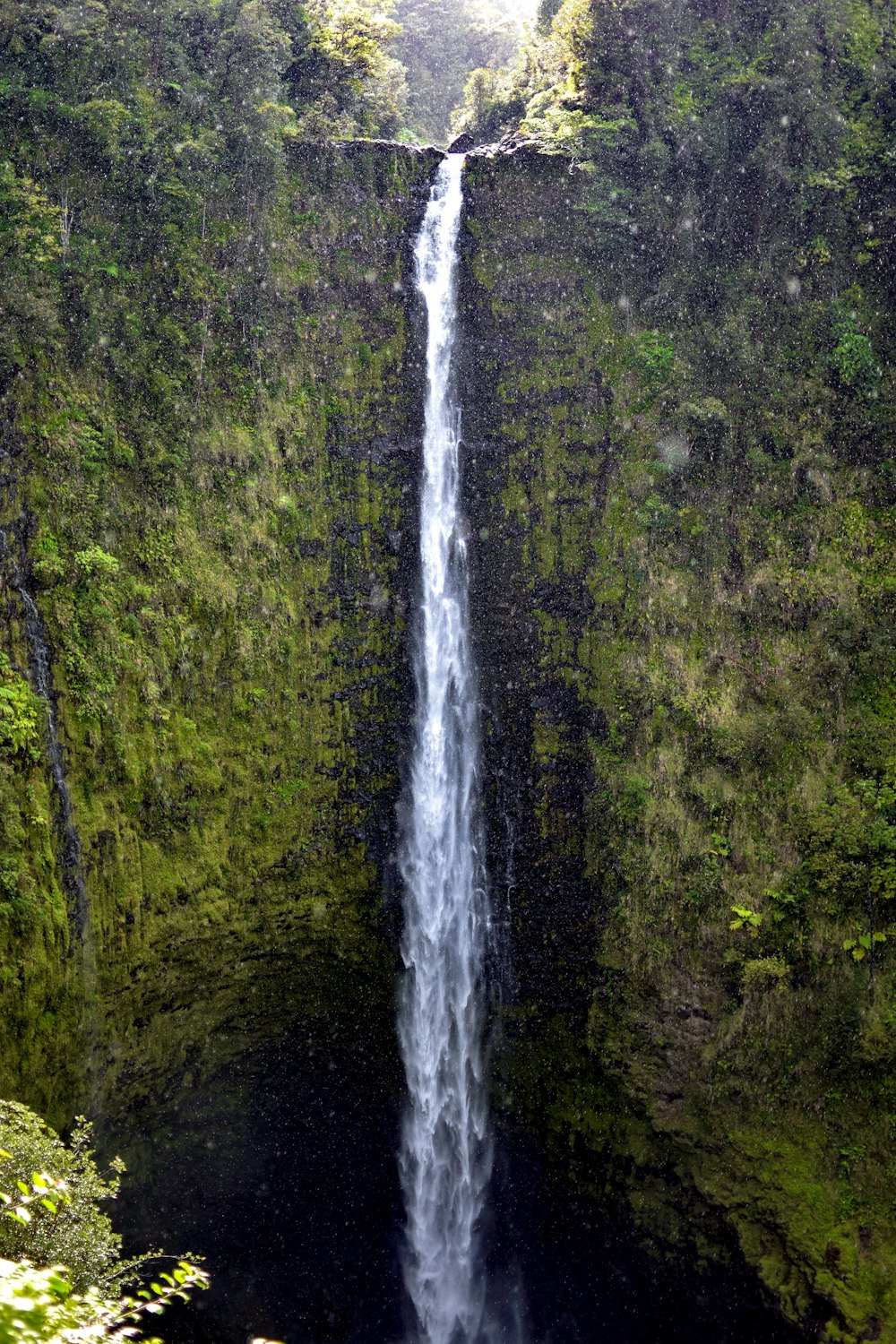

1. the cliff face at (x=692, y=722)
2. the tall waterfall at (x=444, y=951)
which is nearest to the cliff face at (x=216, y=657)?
the tall waterfall at (x=444, y=951)

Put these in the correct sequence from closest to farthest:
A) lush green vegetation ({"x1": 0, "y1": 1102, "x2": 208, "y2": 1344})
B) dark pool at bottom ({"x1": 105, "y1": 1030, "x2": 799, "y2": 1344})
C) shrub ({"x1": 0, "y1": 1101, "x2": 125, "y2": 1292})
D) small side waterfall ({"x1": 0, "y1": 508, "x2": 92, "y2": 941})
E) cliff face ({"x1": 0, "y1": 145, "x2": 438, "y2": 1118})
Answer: lush green vegetation ({"x1": 0, "y1": 1102, "x2": 208, "y2": 1344})
shrub ({"x1": 0, "y1": 1101, "x2": 125, "y2": 1292})
small side waterfall ({"x1": 0, "y1": 508, "x2": 92, "y2": 941})
cliff face ({"x1": 0, "y1": 145, "x2": 438, "y2": 1118})
dark pool at bottom ({"x1": 105, "y1": 1030, "x2": 799, "y2": 1344})

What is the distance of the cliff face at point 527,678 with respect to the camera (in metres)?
12.2

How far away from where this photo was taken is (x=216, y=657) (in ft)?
44.4

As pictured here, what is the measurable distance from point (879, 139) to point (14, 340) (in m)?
13.3

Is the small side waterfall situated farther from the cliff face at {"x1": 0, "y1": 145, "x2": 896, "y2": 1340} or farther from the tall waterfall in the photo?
the tall waterfall

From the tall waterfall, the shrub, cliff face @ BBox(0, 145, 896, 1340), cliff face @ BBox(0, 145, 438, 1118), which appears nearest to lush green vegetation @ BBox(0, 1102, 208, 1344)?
the shrub

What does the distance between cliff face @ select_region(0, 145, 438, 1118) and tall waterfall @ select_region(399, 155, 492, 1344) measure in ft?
1.49

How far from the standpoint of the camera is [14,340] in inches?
484

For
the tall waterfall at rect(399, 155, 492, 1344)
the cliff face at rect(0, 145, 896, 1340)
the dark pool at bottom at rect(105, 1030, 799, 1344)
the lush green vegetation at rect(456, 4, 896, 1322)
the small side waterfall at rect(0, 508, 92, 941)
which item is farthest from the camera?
the tall waterfall at rect(399, 155, 492, 1344)

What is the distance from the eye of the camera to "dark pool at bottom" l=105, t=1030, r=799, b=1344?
13000 millimetres

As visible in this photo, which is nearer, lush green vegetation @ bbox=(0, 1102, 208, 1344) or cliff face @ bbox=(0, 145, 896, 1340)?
lush green vegetation @ bbox=(0, 1102, 208, 1344)

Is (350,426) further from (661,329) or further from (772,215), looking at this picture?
(772,215)

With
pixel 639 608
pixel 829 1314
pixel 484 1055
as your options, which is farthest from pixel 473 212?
pixel 829 1314

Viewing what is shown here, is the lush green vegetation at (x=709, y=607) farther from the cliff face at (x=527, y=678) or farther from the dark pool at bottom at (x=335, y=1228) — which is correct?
the dark pool at bottom at (x=335, y=1228)
